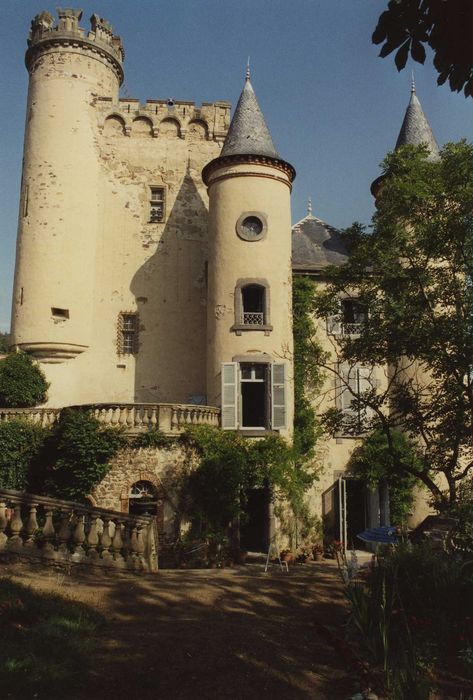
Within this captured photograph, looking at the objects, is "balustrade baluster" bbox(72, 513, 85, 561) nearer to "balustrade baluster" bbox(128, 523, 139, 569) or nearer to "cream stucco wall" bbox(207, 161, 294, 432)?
"balustrade baluster" bbox(128, 523, 139, 569)

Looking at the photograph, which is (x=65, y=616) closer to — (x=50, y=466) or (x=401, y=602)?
(x=401, y=602)

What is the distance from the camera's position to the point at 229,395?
19219 mm

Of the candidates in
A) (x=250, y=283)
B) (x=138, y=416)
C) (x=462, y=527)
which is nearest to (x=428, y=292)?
(x=462, y=527)

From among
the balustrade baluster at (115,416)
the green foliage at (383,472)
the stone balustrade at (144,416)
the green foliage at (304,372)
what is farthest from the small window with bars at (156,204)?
the green foliage at (383,472)

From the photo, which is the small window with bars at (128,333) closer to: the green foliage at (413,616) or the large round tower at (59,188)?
the large round tower at (59,188)

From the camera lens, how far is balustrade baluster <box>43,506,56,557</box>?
10443mm

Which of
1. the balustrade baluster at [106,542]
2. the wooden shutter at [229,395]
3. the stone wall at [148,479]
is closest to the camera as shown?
the balustrade baluster at [106,542]

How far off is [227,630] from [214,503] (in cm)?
1006

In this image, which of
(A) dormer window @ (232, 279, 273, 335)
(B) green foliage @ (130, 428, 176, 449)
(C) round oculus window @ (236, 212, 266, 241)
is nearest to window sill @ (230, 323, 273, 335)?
(A) dormer window @ (232, 279, 273, 335)

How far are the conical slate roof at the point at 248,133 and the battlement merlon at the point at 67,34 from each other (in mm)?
6517

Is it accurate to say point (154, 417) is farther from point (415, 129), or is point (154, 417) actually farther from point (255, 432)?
point (415, 129)

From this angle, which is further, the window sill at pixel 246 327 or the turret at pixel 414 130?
the turret at pixel 414 130

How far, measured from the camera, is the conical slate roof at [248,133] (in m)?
20.8

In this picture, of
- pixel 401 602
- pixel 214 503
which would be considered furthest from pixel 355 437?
pixel 401 602
